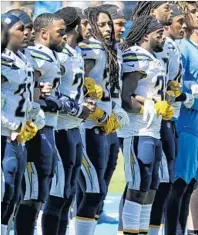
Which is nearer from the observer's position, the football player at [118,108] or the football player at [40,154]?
the football player at [40,154]

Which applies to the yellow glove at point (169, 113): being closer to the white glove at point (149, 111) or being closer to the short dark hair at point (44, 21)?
the white glove at point (149, 111)

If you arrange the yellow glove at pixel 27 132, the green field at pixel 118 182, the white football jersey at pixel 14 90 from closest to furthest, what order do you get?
the white football jersey at pixel 14 90 → the yellow glove at pixel 27 132 → the green field at pixel 118 182

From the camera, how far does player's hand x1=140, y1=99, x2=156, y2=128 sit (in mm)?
9109

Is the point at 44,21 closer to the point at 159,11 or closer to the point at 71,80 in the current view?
the point at 71,80

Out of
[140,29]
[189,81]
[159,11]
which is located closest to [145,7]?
[159,11]

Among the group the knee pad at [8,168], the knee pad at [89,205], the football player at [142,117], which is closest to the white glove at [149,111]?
the football player at [142,117]

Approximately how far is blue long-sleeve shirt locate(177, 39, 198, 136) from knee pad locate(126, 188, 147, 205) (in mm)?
922

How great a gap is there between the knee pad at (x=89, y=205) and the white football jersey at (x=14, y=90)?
1.13 meters

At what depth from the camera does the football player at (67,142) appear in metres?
8.67

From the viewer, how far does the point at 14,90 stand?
798cm

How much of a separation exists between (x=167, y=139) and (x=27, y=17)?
5.74ft

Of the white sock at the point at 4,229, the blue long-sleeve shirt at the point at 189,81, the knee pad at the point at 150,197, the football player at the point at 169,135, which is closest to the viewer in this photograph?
the white sock at the point at 4,229

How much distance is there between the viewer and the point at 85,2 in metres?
11.5

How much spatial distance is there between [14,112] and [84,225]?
1325 millimetres
